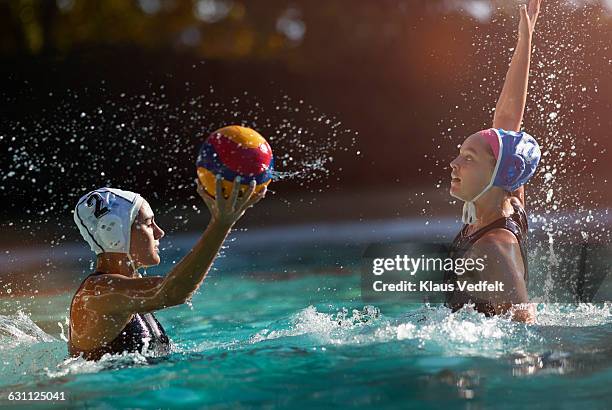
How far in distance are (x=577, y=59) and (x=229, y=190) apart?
14.4m

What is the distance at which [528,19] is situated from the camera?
5.04 meters

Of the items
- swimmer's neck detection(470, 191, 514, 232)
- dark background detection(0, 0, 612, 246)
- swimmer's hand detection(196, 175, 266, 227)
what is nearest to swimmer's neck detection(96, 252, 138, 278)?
swimmer's hand detection(196, 175, 266, 227)

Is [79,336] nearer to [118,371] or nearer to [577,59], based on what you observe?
[118,371]

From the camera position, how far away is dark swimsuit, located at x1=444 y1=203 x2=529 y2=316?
4.25m

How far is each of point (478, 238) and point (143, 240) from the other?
1.60m

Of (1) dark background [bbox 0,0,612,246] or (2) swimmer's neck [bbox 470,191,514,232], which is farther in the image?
(1) dark background [bbox 0,0,612,246]

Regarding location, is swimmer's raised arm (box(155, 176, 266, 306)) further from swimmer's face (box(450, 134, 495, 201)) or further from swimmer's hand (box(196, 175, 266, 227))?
swimmer's face (box(450, 134, 495, 201))

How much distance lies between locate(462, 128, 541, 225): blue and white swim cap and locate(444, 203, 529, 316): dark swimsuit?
0.38ft

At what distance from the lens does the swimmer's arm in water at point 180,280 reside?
133 inches

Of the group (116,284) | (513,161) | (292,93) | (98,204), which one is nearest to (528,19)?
(513,161)

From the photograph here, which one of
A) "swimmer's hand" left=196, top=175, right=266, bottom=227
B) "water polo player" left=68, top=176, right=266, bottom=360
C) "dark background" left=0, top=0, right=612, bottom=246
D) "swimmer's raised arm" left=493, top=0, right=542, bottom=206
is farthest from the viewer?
"dark background" left=0, top=0, right=612, bottom=246

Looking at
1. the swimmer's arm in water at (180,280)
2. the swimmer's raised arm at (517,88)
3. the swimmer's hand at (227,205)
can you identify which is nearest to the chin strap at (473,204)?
the swimmer's raised arm at (517,88)

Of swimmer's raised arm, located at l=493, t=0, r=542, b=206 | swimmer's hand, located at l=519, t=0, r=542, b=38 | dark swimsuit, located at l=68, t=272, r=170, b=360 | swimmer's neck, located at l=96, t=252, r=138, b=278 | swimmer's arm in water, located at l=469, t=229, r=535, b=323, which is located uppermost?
swimmer's hand, located at l=519, t=0, r=542, b=38

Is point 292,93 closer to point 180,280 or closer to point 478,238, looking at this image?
point 478,238
